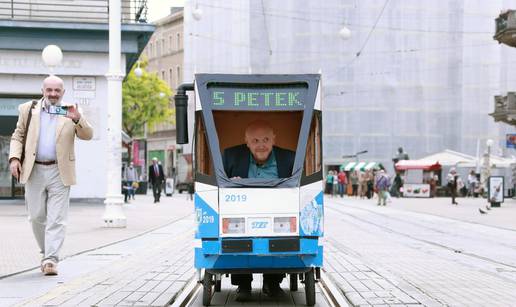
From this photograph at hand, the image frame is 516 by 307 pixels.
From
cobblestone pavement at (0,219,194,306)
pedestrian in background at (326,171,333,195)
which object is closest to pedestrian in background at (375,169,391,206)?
A: pedestrian in background at (326,171,333,195)

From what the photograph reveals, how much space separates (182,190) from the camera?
221 feet

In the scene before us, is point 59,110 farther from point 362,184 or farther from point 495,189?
point 362,184

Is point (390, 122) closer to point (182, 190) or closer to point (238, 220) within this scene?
point (182, 190)

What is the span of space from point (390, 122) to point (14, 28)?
31.2 m

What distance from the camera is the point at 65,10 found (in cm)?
3073

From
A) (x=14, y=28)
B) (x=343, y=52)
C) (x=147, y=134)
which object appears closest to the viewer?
(x=14, y=28)

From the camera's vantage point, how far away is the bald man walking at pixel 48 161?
31.6 ft

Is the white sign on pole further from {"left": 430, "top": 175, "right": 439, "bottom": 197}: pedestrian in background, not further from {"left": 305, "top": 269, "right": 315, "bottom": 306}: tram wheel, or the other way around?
{"left": 430, "top": 175, "right": 439, "bottom": 197}: pedestrian in background

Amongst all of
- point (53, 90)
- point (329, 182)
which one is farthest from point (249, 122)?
point (329, 182)

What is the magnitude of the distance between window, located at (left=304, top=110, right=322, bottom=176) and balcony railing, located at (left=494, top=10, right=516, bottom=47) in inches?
1363

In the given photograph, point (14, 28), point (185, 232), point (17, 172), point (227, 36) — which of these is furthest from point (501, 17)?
point (17, 172)

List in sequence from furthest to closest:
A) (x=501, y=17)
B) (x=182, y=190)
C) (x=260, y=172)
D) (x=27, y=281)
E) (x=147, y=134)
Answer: (x=147, y=134), (x=182, y=190), (x=501, y=17), (x=27, y=281), (x=260, y=172)

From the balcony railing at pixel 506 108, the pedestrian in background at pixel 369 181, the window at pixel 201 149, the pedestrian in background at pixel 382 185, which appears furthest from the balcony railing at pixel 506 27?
the window at pixel 201 149

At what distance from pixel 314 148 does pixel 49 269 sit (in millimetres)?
3312
